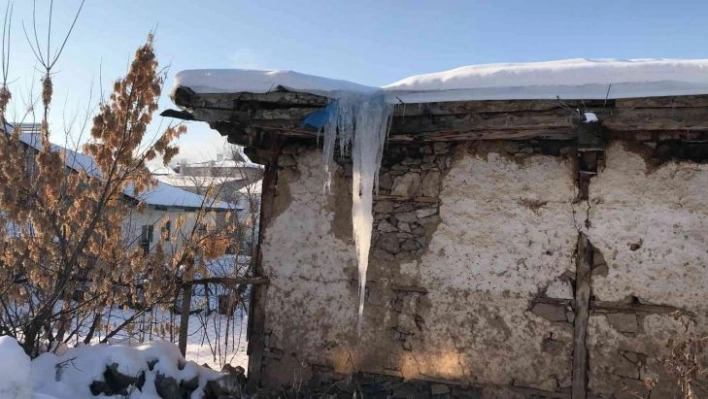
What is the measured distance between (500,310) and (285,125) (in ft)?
8.03

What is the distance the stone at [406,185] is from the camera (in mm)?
4930

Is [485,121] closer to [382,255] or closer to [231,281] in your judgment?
[382,255]

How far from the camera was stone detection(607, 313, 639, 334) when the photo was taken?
4270mm

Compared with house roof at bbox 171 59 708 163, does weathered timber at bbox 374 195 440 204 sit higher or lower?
lower

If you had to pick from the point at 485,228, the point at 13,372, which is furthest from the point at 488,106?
the point at 13,372

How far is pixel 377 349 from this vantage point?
4922 mm

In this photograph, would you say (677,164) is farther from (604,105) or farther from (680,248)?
(604,105)

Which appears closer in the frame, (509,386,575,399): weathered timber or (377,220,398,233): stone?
(509,386,575,399): weathered timber

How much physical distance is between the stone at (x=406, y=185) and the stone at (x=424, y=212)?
169mm

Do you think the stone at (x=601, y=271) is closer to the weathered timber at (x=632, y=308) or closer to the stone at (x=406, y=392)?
the weathered timber at (x=632, y=308)

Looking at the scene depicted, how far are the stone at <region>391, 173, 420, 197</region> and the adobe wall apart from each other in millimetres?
13

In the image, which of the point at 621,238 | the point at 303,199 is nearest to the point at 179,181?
the point at 303,199

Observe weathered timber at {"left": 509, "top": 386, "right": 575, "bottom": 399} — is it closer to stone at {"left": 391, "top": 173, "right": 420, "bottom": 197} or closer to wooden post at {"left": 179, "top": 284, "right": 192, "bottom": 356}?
stone at {"left": 391, "top": 173, "right": 420, "bottom": 197}

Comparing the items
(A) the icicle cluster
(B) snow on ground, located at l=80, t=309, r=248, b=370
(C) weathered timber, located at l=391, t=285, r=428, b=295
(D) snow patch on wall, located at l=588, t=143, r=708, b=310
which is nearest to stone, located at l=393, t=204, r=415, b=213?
(A) the icicle cluster
